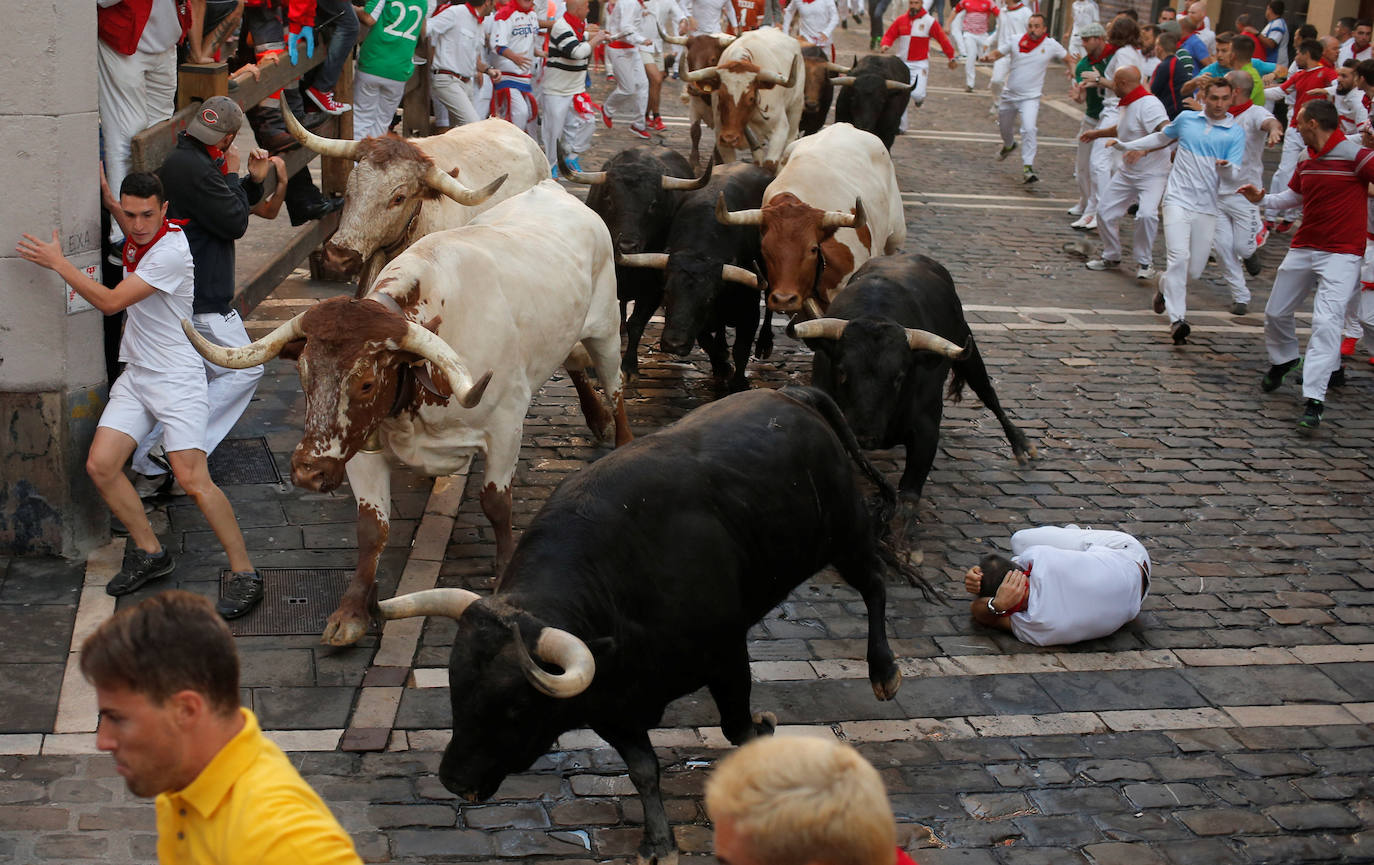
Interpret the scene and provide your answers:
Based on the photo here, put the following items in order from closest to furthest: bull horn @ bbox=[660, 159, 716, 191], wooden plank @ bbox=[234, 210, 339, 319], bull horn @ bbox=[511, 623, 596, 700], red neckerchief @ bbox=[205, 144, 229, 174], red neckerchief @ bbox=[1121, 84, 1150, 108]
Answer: bull horn @ bbox=[511, 623, 596, 700] < red neckerchief @ bbox=[205, 144, 229, 174] < wooden plank @ bbox=[234, 210, 339, 319] < bull horn @ bbox=[660, 159, 716, 191] < red neckerchief @ bbox=[1121, 84, 1150, 108]

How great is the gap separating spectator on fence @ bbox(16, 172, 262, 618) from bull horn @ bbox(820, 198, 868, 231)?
15.7ft

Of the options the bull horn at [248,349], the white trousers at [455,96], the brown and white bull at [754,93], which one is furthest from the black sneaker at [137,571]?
the brown and white bull at [754,93]

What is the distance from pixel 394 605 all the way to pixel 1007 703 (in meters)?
3.10

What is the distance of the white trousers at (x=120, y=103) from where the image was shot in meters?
7.88

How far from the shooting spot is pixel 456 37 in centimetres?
1455

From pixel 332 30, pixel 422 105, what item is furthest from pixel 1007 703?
pixel 422 105

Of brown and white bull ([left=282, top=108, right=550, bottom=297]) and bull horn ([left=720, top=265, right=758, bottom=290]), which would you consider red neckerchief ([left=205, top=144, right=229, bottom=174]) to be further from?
bull horn ([left=720, top=265, right=758, bottom=290])

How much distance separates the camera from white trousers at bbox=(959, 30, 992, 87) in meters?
28.5

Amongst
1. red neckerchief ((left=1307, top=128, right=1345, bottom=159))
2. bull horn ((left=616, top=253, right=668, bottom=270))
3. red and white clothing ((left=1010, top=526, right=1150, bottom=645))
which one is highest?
red neckerchief ((left=1307, top=128, right=1345, bottom=159))

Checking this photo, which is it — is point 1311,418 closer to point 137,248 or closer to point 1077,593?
point 1077,593

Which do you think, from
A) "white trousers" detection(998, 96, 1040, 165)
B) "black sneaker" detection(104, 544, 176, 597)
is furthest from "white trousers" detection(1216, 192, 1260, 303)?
"black sneaker" detection(104, 544, 176, 597)

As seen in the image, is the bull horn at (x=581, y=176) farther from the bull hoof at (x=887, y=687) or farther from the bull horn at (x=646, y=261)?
the bull hoof at (x=887, y=687)

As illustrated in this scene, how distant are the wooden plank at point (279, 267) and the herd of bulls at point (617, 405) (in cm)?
144

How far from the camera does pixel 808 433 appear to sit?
607 centimetres
